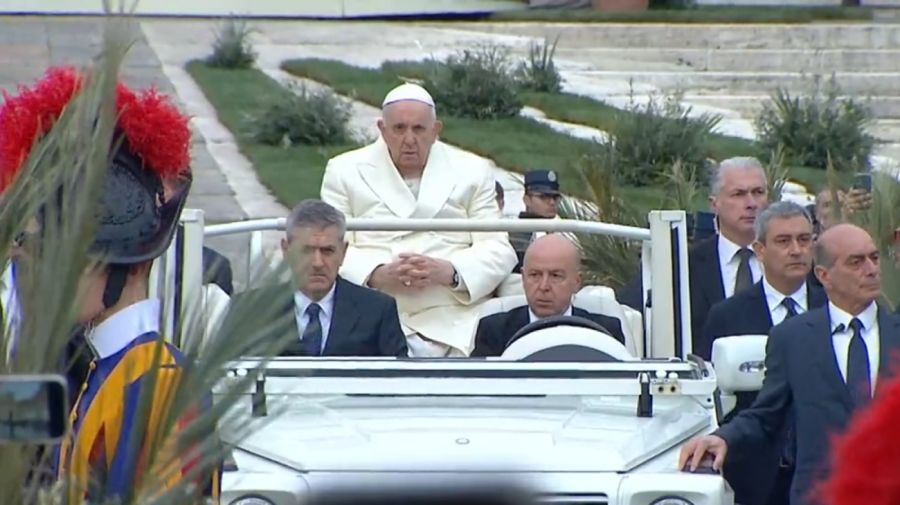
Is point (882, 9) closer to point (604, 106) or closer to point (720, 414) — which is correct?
point (604, 106)

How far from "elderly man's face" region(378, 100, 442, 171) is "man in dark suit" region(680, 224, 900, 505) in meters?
1.75

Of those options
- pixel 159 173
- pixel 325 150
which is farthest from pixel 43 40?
pixel 159 173

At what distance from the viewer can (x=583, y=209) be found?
10.9 meters

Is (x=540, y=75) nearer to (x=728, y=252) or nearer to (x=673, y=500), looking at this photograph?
(x=728, y=252)

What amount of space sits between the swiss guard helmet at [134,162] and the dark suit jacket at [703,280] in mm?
4482

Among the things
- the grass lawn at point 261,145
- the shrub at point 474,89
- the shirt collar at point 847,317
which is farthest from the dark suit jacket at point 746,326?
the shrub at point 474,89

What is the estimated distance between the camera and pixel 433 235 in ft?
23.3

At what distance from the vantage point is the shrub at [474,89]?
63.0 ft

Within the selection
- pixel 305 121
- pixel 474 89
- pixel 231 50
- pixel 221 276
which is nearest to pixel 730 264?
pixel 221 276

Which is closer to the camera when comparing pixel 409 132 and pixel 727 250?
pixel 409 132

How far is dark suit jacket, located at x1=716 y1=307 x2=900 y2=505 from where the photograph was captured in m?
Result: 5.65

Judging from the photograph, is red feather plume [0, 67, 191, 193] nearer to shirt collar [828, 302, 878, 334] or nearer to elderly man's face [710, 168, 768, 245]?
shirt collar [828, 302, 878, 334]

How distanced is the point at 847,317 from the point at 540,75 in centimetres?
1496

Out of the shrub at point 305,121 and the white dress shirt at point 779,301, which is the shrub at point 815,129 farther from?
the white dress shirt at point 779,301
